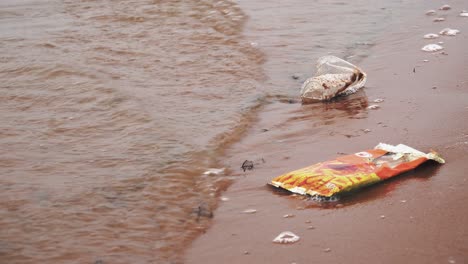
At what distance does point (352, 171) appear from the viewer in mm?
3988

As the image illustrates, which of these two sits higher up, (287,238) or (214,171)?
(287,238)

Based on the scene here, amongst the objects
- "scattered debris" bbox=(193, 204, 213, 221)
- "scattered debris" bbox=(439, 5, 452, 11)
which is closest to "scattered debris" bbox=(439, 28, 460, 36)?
"scattered debris" bbox=(439, 5, 452, 11)

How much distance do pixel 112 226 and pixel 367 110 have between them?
260 centimetres

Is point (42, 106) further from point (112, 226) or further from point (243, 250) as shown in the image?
point (243, 250)

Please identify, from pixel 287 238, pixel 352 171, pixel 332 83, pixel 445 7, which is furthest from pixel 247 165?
pixel 445 7

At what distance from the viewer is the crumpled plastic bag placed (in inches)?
235

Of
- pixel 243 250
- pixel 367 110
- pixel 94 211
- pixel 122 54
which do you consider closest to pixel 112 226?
pixel 94 211

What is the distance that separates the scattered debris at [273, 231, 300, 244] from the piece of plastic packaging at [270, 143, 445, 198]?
46 centimetres

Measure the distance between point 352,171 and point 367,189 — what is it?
15cm

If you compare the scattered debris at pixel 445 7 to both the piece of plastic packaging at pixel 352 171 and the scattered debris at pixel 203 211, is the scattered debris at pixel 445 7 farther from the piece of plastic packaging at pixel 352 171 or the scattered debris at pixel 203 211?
the scattered debris at pixel 203 211

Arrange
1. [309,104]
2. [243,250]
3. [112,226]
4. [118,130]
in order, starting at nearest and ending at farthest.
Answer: [243,250], [112,226], [118,130], [309,104]

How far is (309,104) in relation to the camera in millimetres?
5883

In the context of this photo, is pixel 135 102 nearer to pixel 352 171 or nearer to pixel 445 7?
pixel 352 171

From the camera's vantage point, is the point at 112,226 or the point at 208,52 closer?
the point at 112,226
